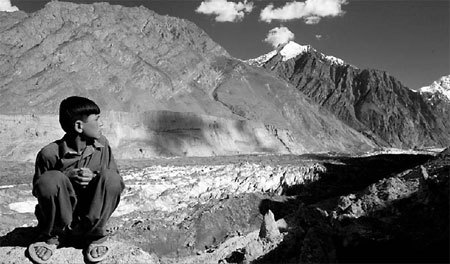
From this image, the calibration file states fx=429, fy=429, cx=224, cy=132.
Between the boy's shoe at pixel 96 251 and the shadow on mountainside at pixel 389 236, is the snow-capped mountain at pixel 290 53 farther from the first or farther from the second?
the boy's shoe at pixel 96 251

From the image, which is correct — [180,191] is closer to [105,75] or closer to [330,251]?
[330,251]

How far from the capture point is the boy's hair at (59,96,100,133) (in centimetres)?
338

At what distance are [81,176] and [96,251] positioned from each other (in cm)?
67

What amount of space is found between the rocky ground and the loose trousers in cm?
35

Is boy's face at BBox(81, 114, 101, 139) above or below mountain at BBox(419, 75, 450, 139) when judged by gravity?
below

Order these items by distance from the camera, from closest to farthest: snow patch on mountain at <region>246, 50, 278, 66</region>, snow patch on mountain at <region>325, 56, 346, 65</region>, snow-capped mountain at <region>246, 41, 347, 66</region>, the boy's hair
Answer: the boy's hair → snow patch on mountain at <region>325, 56, 346, 65</region> → snow-capped mountain at <region>246, 41, 347, 66</region> → snow patch on mountain at <region>246, 50, 278, 66</region>

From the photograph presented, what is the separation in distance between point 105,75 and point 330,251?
203 feet

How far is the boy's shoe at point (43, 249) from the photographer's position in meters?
3.45

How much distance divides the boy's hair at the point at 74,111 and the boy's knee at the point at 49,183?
1.27ft

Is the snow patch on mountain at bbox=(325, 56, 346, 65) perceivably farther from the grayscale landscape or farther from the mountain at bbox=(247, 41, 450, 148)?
the grayscale landscape

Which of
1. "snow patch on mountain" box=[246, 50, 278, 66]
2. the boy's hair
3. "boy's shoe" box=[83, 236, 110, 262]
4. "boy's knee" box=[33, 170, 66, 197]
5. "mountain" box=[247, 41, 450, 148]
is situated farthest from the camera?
"snow patch on mountain" box=[246, 50, 278, 66]

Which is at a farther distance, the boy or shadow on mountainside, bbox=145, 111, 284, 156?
shadow on mountainside, bbox=145, 111, 284, 156

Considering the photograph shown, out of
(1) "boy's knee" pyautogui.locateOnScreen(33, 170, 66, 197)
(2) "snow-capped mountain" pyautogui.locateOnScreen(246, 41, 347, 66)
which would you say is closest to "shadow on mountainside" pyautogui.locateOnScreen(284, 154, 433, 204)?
(1) "boy's knee" pyautogui.locateOnScreen(33, 170, 66, 197)

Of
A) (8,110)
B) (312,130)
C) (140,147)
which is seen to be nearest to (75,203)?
(140,147)
